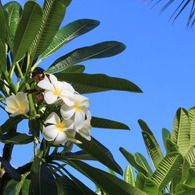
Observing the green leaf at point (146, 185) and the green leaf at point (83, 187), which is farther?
the green leaf at point (146, 185)

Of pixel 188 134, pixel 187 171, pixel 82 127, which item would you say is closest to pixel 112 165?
pixel 82 127

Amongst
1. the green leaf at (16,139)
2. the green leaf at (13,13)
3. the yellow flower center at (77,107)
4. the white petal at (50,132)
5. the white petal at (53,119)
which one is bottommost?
the green leaf at (16,139)

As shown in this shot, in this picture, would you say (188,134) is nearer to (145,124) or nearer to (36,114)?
(145,124)

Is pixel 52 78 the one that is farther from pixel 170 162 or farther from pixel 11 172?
pixel 170 162

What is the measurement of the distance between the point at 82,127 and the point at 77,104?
3.1 inches

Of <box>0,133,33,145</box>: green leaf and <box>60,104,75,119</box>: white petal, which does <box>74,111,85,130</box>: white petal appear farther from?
<box>0,133,33,145</box>: green leaf

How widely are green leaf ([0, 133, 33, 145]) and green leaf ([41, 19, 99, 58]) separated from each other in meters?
0.48

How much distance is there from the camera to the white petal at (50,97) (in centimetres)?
151

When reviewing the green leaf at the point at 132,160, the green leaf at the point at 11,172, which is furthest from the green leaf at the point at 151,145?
the green leaf at the point at 11,172

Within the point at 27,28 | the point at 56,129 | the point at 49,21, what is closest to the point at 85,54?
the point at 49,21

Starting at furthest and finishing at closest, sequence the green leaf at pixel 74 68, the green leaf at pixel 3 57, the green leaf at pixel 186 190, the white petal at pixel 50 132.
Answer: the green leaf at pixel 74 68 → the green leaf at pixel 186 190 → the green leaf at pixel 3 57 → the white petal at pixel 50 132

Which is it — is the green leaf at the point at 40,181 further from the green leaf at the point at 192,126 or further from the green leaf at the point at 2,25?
the green leaf at the point at 192,126

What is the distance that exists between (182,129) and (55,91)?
982 millimetres

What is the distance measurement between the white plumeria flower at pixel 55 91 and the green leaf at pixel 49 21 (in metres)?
0.30
